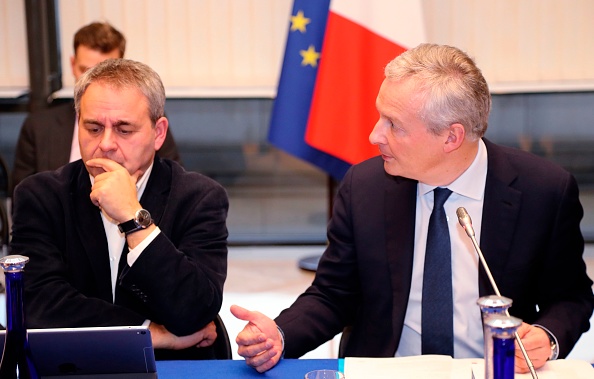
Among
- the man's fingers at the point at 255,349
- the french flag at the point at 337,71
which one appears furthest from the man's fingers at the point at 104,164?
the french flag at the point at 337,71

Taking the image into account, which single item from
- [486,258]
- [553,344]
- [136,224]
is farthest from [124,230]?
[553,344]

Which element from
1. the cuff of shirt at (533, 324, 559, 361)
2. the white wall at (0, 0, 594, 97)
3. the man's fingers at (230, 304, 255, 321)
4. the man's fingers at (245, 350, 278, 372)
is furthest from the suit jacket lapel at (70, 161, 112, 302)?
the white wall at (0, 0, 594, 97)

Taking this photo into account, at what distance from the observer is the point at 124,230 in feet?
6.96

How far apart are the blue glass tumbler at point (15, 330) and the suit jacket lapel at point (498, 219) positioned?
114cm

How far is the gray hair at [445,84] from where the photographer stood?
212cm

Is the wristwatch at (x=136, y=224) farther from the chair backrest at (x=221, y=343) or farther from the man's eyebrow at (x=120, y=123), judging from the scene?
the chair backrest at (x=221, y=343)

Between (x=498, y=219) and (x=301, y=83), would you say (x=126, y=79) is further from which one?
(x=301, y=83)

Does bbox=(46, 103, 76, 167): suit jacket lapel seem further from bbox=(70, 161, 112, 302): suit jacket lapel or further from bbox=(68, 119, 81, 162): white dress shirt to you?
bbox=(70, 161, 112, 302): suit jacket lapel

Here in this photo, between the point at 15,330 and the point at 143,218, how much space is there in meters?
0.63

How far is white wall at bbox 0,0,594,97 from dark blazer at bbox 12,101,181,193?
1.80 metres

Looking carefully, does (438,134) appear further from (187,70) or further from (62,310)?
(187,70)

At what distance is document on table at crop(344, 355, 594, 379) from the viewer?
1.77 metres

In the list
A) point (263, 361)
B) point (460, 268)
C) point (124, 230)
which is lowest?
point (263, 361)

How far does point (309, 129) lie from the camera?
478 centimetres
